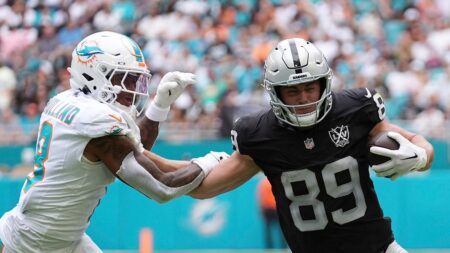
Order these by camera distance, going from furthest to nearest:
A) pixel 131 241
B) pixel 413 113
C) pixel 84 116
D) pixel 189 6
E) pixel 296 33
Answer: pixel 189 6 → pixel 296 33 → pixel 413 113 → pixel 131 241 → pixel 84 116

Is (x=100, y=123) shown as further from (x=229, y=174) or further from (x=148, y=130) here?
(x=148, y=130)

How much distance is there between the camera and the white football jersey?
465 centimetres

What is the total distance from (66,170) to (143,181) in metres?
0.38

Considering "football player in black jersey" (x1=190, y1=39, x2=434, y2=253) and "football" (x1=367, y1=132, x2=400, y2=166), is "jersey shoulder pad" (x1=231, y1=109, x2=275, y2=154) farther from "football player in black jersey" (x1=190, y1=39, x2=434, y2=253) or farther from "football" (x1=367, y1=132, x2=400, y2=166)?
"football" (x1=367, y1=132, x2=400, y2=166)

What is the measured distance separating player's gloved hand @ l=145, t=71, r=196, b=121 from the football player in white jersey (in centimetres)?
34

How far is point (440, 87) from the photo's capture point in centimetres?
1149

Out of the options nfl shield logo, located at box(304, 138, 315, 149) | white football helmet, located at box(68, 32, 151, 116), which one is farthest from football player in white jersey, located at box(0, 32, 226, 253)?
nfl shield logo, located at box(304, 138, 315, 149)

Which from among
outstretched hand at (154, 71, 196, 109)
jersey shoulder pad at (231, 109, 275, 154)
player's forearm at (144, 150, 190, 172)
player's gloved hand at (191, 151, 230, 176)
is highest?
jersey shoulder pad at (231, 109, 275, 154)

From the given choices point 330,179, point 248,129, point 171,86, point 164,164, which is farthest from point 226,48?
point 330,179

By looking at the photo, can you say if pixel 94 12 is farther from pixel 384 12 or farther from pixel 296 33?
pixel 384 12

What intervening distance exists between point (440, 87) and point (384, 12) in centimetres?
233

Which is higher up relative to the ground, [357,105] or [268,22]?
[357,105]

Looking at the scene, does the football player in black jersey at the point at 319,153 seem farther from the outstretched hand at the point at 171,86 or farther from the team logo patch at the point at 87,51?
the team logo patch at the point at 87,51

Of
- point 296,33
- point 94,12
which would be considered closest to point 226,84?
point 296,33
